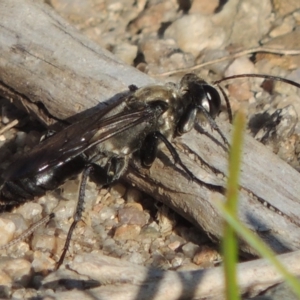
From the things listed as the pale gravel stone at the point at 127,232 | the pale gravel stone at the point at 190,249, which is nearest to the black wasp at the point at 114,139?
the pale gravel stone at the point at 127,232

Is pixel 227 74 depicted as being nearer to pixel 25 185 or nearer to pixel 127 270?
pixel 25 185

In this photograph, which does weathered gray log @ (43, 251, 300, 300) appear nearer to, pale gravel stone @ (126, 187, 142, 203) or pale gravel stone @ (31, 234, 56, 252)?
pale gravel stone @ (31, 234, 56, 252)

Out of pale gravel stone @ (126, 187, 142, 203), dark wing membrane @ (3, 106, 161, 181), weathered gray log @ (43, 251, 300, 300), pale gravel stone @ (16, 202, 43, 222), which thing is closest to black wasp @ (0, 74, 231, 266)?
dark wing membrane @ (3, 106, 161, 181)

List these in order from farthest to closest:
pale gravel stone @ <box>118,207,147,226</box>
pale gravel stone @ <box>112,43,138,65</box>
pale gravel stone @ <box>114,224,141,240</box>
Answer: pale gravel stone @ <box>112,43,138,65</box>
pale gravel stone @ <box>118,207,147,226</box>
pale gravel stone @ <box>114,224,141,240</box>

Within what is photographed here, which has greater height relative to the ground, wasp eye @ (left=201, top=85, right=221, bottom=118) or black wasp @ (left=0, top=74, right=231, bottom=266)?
wasp eye @ (left=201, top=85, right=221, bottom=118)

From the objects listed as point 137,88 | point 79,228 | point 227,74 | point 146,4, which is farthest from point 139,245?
point 146,4

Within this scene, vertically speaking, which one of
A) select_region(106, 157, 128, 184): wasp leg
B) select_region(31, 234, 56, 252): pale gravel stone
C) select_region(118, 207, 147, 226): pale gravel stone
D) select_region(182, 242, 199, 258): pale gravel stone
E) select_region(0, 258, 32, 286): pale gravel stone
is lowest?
select_region(0, 258, 32, 286): pale gravel stone

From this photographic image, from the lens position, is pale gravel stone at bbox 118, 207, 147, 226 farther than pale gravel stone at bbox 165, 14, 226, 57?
No

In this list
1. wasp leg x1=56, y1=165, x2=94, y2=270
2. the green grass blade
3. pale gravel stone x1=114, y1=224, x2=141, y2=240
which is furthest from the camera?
pale gravel stone x1=114, y1=224, x2=141, y2=240
